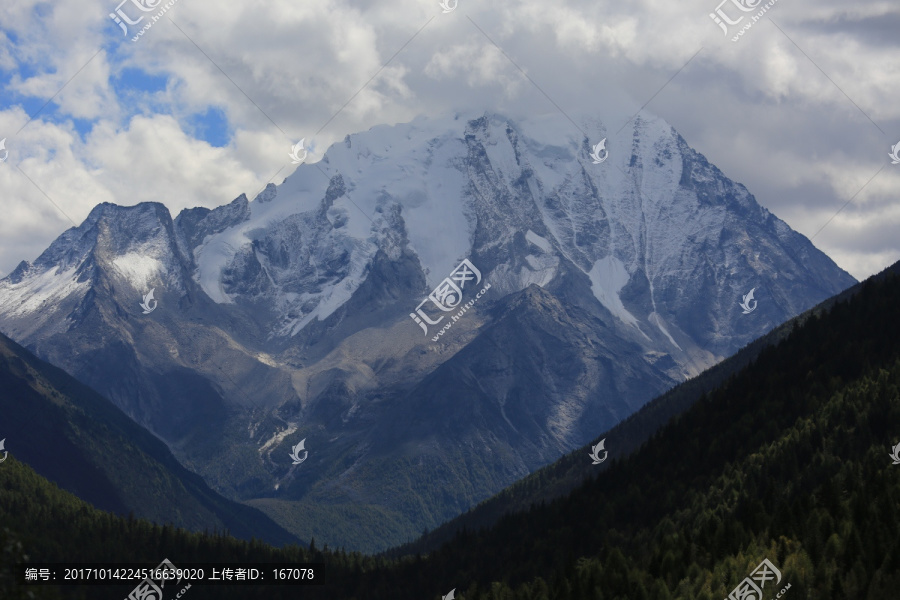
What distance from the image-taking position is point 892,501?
167 metres

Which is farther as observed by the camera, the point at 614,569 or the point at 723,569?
the point at 614,569

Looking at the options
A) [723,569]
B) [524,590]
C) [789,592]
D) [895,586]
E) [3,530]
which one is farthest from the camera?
[524,590]

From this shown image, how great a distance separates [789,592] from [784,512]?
1537 inches

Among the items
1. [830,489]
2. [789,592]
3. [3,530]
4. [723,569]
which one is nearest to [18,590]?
[3,530]

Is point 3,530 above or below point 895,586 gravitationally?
above

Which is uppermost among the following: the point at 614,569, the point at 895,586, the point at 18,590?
the point at 614,569

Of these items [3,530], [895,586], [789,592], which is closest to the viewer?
[3,530]

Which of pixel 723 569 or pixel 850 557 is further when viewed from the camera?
pixel 723 569

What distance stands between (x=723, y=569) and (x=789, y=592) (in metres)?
18.6

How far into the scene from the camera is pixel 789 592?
477ft

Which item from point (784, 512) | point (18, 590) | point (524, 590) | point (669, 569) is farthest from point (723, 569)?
point (18, 590)

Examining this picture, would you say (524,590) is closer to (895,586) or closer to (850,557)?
(850,557)

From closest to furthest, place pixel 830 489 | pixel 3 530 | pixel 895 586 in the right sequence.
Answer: pixel 3 530
pixel 895 586
pixel 830 489

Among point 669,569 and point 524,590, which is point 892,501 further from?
point 524,590
